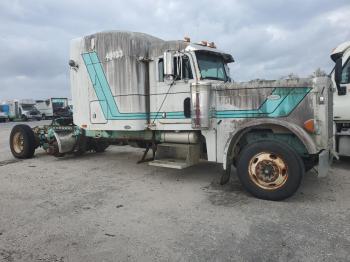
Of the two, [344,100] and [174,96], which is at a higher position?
[174,96]

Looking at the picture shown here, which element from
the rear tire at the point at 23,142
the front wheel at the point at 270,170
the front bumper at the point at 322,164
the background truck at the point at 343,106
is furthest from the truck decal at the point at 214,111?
the rear tire at the point at 23,142

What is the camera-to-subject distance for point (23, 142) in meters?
10.6

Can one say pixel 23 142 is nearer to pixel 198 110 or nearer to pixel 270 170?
pixel 198 110

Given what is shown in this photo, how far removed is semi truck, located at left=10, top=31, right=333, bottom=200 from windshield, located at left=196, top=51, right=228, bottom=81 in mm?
25

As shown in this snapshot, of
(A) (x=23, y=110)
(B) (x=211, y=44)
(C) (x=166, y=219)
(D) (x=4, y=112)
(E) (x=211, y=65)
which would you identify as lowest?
(C) (x=166, y=219)

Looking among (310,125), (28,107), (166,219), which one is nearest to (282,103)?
→ (310,125)

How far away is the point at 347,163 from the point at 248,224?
5491mm

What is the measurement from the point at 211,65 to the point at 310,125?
2.60 metres

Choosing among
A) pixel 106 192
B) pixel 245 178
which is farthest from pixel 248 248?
pixel 106 192

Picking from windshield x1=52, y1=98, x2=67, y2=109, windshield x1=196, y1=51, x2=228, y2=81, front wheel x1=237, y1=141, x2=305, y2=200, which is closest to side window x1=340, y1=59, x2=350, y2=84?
windshield x1=196, y1=51, x2=228, y2=81

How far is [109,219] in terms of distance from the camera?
16.2 feet

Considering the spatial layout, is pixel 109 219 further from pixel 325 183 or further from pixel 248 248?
pixel 325 183

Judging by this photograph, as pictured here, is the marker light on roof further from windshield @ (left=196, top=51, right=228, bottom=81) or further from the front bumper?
the front bumper

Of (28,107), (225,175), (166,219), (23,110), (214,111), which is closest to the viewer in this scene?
(166,219)
